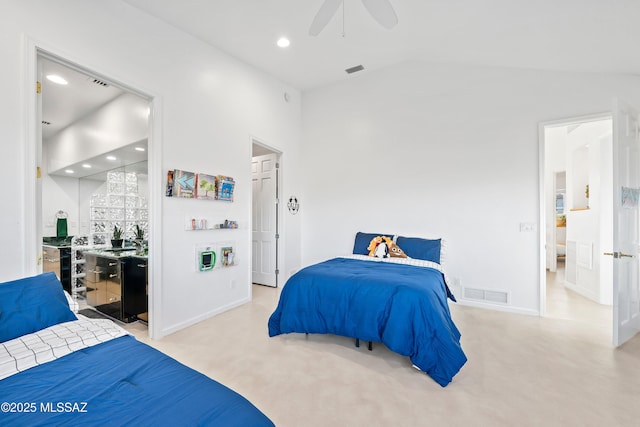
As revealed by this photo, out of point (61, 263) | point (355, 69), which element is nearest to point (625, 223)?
point (355, 69)

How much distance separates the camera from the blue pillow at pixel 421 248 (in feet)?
11.7

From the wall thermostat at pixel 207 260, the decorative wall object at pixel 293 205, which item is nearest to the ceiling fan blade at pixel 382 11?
the wall thermostat at pixel 207 260

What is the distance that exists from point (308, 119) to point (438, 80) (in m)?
2.16

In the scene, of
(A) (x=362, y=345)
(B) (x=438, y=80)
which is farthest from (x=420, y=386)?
(B) (x=438, y=80)

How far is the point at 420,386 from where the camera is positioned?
Answer: 2.00 metres

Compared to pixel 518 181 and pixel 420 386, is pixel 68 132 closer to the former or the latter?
pixel 420 386

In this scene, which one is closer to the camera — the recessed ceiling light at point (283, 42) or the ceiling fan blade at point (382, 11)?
the ceiling fan blade at point (382, 11)

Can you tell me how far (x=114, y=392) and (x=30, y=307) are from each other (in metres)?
1.02

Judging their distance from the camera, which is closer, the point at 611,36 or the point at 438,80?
the point at 611,36

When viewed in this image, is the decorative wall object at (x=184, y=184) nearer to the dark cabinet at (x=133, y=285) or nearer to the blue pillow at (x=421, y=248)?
the dark cabinet at (x=133, y=285)

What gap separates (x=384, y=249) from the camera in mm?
3646

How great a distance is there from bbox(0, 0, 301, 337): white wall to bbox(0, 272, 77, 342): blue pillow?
1.80ft

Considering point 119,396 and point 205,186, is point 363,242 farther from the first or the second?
point 119,396

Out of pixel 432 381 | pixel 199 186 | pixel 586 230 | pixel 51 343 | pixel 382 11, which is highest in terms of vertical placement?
pixel 382 11
